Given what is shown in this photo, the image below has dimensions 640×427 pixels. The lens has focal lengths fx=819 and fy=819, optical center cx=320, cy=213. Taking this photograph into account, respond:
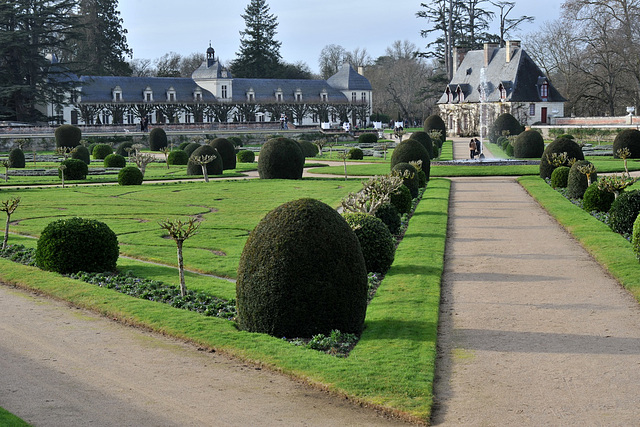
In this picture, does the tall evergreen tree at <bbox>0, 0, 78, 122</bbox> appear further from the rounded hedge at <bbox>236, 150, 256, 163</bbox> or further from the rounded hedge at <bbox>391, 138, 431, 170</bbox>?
the rounded hedge at <bbox>391, 138, 431, 170</bbox>

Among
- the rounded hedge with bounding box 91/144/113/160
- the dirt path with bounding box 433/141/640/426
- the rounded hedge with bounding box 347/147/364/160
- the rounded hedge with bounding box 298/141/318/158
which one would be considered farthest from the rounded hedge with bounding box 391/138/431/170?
the rounded hedge with bounding box 91/144/113/160

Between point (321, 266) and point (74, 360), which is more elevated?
point (321, 266)

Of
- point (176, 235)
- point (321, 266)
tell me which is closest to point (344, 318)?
point (321, 266)

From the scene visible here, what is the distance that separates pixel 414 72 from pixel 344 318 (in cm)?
9728

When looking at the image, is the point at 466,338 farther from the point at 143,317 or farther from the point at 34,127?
the point at 34,127

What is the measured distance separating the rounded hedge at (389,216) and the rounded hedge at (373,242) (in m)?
3.49

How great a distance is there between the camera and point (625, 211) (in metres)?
17.4

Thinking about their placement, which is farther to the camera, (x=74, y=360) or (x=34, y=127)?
(x=34, y=127)

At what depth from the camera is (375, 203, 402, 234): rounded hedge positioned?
1756cm

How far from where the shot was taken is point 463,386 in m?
8.09

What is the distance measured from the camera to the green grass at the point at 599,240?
13.1 m

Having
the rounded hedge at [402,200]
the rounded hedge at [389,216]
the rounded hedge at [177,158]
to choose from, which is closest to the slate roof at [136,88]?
the rounded hedge at [177,158]

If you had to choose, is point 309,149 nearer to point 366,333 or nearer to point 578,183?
point 578,183

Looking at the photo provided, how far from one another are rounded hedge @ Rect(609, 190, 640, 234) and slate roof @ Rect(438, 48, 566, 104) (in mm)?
48462
